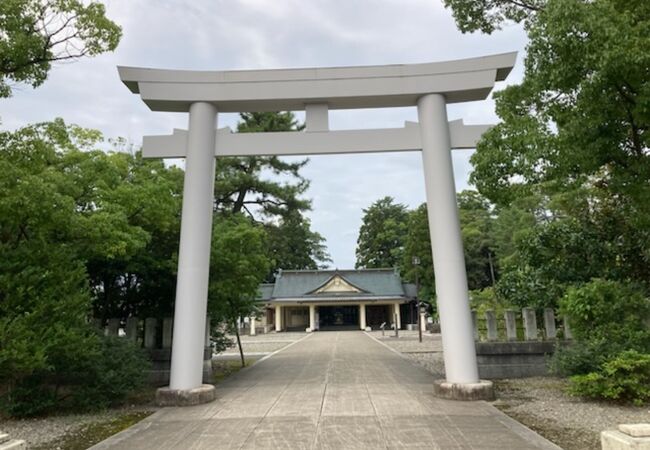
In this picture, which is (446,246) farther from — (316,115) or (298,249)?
(298,249)

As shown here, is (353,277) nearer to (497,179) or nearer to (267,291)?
(267,291)

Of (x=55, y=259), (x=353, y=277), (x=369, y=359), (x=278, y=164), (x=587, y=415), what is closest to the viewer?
(x=587, y=415)

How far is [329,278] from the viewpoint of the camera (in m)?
42.8

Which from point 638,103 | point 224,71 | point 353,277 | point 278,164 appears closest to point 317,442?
point 638,103

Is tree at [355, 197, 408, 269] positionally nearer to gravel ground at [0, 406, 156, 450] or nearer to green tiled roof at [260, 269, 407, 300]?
green tiled roof at [260, 269, 407, 300]

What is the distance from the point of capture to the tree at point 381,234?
53291 millimetres

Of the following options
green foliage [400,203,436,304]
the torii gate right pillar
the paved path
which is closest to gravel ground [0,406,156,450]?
the paved path

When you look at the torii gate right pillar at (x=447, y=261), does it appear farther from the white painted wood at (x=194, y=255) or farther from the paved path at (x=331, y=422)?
the white painted wood at (x=194, y=255)

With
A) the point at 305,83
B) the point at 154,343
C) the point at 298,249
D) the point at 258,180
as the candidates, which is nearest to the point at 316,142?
the point at 305,83

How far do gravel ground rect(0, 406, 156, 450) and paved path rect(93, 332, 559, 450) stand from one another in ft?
2.59

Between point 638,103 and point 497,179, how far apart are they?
1.92 metres

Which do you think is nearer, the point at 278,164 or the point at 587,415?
the point at 587,415

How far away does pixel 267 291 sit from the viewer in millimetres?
→ 43625

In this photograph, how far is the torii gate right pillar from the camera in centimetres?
732
